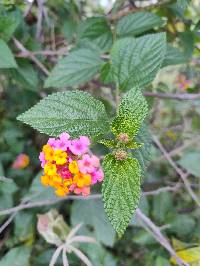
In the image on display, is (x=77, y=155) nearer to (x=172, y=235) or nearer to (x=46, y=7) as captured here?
(x=172, y=235)

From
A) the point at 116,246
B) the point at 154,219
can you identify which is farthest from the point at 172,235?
the point at 116,246

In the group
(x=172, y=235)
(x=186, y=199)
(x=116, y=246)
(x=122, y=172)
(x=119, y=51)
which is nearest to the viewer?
(x=122, y=172)

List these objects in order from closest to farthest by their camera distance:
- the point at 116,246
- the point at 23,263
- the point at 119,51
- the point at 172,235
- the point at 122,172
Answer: the point at 122,172 < the point at 119,51 < the point at 23,263 < the point at 172,235 < the point at 116,246

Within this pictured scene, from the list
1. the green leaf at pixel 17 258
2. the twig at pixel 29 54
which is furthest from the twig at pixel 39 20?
the green leaf at pixel 17 258

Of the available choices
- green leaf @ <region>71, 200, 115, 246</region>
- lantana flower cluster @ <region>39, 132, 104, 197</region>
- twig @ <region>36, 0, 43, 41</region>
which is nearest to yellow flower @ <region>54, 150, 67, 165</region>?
lantana flower cluster @ <region>39, 132, 104, 197</region>

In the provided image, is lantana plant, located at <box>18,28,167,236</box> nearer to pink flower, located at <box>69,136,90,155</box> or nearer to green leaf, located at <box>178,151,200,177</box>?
pink flower, located at <box>69,136,90,155</box>

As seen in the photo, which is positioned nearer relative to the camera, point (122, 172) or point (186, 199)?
point (122, 172)
